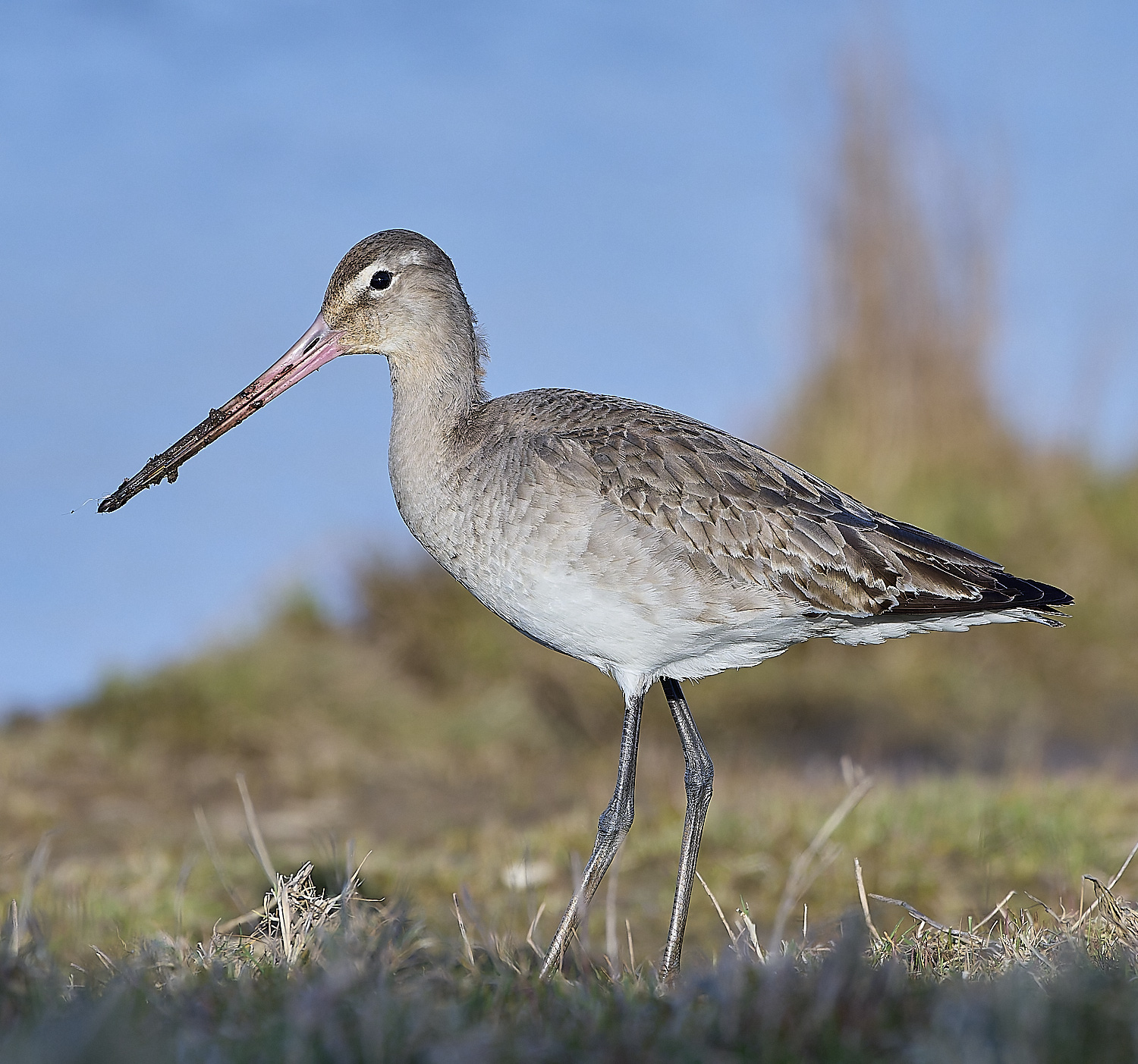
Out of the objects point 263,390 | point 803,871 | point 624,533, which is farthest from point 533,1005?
point 803,871

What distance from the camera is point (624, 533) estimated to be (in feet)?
14.6

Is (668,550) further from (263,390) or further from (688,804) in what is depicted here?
(263,390)

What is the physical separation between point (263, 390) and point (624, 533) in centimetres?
159

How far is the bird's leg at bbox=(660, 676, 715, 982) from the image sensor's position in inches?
175

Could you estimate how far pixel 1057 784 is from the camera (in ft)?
23.9

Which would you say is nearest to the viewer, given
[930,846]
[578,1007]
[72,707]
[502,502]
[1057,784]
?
[578,1007]

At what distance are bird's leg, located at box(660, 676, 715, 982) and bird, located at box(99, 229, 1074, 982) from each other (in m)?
0.01

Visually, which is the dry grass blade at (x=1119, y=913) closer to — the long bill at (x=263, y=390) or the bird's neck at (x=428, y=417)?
the bird's neck at (x=428, y=417)

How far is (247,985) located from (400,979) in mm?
364

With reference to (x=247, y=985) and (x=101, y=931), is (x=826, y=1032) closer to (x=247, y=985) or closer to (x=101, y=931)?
(x=247, y=985)

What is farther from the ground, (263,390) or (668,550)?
(263,390)

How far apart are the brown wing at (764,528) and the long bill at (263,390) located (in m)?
0.90

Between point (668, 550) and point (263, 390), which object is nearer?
point (668, 550)

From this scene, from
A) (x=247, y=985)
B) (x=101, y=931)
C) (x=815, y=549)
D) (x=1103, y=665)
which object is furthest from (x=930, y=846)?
(x=1103, y=665)
